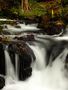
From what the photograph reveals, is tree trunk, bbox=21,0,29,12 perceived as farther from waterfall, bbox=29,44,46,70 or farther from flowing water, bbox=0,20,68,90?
waterfall, bbox=29,44,46,70

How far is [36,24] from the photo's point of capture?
1648 centimetres

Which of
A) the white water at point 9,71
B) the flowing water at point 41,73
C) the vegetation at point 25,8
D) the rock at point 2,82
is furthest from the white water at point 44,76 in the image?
the vegetation at point 25,8

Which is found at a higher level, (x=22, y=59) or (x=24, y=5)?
(x=24, y=5)

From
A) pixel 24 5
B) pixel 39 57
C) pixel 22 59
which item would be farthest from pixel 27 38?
pixel 24 5

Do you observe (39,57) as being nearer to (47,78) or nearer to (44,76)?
(44,76)

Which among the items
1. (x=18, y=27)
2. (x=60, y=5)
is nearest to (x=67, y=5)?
(x=60, y=5)

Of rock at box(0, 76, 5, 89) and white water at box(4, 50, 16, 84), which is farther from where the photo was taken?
white water at box(4, 50, 16, 84)

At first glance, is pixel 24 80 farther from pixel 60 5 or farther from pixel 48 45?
pixel 60 5

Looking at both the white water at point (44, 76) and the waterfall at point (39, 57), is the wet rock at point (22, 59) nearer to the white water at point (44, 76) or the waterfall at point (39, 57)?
the white water at point (44, 76)

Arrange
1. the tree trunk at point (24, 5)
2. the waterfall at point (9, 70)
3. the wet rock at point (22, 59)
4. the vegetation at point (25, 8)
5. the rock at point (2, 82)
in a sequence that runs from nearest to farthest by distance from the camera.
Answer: the rock at point (2, 82)
the wet rock at point (22, 59)
the waterfall at point (9, 70)
the vegetation at point (25, 8)
the tree trunk at point (24, 5)

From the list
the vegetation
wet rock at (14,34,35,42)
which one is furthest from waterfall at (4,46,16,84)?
the vegetation

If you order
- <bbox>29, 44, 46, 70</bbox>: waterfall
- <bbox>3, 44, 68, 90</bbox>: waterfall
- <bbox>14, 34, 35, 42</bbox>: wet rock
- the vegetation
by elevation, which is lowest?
<bbox>3, 44, 68, 90</bbox>: waterfall

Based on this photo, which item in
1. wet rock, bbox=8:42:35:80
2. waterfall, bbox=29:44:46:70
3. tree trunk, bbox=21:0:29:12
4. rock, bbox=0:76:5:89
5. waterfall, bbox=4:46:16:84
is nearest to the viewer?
rock, bbox=0:76:5:89

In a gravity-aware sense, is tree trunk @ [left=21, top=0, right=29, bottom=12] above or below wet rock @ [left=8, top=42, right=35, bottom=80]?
above
